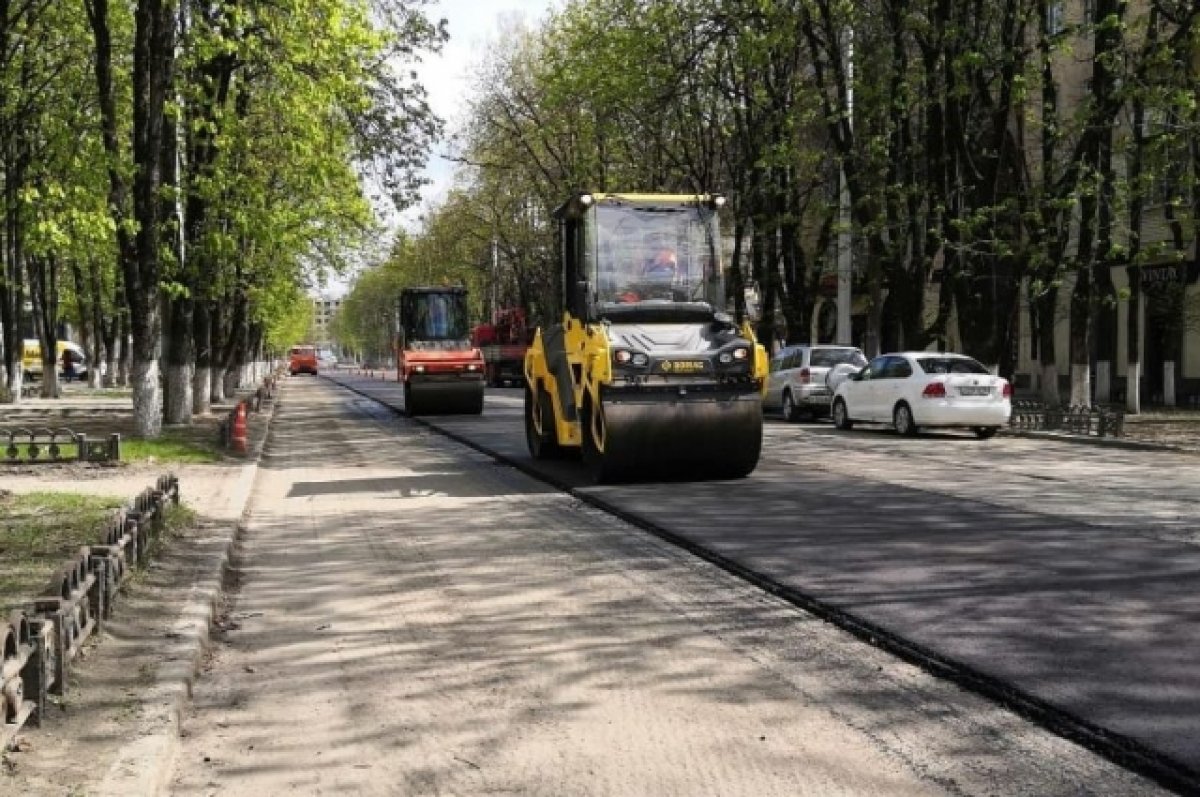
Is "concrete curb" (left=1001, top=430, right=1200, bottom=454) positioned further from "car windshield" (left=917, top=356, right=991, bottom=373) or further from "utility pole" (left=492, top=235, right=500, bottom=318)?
"utility pole" (left=492, top=235, right=500, bottom=318)

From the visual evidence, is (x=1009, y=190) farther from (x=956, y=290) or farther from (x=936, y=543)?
(x=936, y=543)

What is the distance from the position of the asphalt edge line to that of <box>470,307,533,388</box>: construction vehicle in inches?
1964

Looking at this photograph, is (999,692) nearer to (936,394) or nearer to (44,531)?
(44,531)

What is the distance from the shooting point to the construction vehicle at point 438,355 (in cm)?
2898

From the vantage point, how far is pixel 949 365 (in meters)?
21.3

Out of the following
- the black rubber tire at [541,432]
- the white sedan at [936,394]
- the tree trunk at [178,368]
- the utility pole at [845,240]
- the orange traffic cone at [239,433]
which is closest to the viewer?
the black rubber tire at [541,432]

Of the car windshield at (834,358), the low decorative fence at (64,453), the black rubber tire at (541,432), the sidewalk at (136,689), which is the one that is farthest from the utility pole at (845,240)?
the sidewalk at (136,689)

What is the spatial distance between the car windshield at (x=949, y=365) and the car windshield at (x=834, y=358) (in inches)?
204

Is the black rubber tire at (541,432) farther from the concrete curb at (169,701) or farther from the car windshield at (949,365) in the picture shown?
the car windshield at (949,365)

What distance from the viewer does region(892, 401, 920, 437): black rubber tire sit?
21462 millimetres

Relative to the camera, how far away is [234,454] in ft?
60.0

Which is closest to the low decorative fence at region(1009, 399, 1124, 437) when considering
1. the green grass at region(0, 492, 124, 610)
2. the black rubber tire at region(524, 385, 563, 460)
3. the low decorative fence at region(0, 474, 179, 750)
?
the black rubber tire at region(524, 385, 563, 460)

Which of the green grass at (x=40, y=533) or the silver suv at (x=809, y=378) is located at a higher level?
the silver suv at (x=809, y=378)

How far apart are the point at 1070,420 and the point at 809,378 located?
6.39 meters
